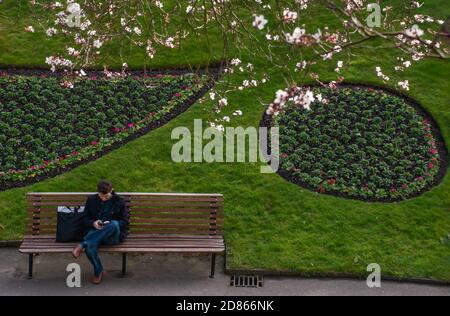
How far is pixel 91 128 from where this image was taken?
10922 millimetres

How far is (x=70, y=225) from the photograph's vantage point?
8031 mm

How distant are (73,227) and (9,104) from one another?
430 cm

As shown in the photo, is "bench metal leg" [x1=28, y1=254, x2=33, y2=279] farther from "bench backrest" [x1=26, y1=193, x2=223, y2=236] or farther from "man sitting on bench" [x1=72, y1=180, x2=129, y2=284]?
"man sitting on bench" [x1=72, y1=180, x2=129, y2=284]

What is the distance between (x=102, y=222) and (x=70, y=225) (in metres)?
0.47

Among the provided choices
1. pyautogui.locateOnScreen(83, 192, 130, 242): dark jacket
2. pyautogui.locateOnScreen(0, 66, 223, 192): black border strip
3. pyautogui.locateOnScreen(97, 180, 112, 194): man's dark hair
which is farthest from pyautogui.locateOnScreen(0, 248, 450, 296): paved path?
pyautogui.locateOnScreen(0, 66, 223, 192): black border strip

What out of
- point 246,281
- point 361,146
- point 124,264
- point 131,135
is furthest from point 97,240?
point 361,146

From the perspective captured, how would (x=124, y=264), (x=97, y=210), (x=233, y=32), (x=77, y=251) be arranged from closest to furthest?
(x=77, y=251)
(x=97, y=210)
(x=124, y=264)
(x=233, y=32)

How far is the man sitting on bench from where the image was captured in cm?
782

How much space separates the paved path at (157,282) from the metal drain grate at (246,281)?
0.08m

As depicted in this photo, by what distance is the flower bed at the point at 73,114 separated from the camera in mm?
10219

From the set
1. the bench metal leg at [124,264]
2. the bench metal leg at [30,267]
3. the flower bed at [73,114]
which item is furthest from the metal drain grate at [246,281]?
the flower bed at [73,114]

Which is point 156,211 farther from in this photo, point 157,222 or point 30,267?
point 30,267
